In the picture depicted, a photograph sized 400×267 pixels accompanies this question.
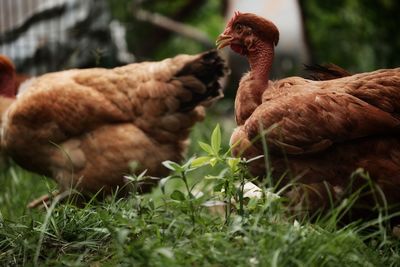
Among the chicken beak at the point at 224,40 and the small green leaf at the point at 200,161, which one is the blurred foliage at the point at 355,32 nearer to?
the chicken beak at the point at 224,40

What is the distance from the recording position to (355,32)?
35.3 ft

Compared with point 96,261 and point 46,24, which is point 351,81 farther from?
point 46,24

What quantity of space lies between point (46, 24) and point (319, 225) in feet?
21.7

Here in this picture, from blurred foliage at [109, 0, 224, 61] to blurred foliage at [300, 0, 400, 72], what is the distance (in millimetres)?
1612

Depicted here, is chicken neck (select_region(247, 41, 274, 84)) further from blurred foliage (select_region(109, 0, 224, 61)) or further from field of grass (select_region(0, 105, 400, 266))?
blurred foliage (select_region(109, 0, 224, 61))

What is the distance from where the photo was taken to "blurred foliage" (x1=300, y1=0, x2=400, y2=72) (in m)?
9.45

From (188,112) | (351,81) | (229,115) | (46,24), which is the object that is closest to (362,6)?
(229,115)

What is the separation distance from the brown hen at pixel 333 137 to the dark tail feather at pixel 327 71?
0.26 m

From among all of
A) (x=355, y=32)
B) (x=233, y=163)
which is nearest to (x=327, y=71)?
(x=233, y=163)

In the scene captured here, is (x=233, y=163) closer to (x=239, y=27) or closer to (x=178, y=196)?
(x=178, y=196)

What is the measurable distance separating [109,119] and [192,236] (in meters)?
2.12

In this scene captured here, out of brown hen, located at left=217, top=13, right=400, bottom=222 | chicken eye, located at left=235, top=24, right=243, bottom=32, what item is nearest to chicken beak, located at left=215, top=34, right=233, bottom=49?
chicken eye, located at left=235, top=24, right=243, bottom=32

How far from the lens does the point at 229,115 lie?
362 inches

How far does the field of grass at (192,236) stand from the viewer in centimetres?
283
